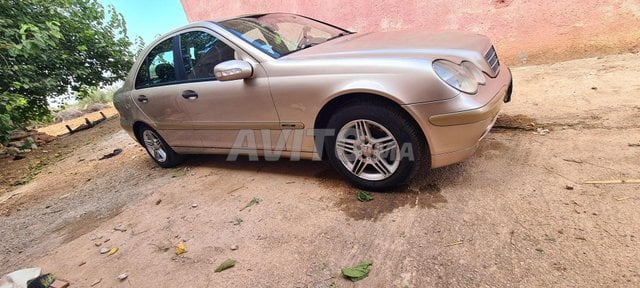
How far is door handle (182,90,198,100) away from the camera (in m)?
3.40

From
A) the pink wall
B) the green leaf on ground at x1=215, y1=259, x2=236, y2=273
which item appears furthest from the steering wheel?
the pink wall

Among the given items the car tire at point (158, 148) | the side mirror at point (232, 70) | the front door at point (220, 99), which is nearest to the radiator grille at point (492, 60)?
the front door at point (220, 99)

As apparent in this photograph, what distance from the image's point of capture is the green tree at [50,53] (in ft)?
17.3

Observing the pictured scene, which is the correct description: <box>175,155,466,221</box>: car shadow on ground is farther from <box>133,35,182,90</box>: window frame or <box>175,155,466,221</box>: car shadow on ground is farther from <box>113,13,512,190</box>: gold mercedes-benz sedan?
<box>133,35,182,90</box>: window frame

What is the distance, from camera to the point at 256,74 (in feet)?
9.59

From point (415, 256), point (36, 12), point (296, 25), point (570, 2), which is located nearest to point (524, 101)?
point (570, 2)

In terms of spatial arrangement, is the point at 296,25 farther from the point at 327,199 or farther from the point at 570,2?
the point at 570,2

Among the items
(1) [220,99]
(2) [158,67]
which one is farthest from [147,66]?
(1) [220,99]

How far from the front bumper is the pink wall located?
339 centimetres

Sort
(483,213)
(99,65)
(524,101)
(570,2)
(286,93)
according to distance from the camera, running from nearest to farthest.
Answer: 1. (483,213)
2. (286,93)
3. (524,101)
4. (570,2)
5. (99,65)

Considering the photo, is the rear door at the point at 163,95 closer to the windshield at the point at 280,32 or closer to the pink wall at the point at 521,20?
the windshield at the point at 280,32

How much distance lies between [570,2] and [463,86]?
377 centimetres

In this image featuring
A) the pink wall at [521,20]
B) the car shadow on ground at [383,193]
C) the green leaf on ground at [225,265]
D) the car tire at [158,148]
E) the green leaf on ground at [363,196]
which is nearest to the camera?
the green leaf on ground at [225,265]

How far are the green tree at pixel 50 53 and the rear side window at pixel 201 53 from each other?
264 centimetres
